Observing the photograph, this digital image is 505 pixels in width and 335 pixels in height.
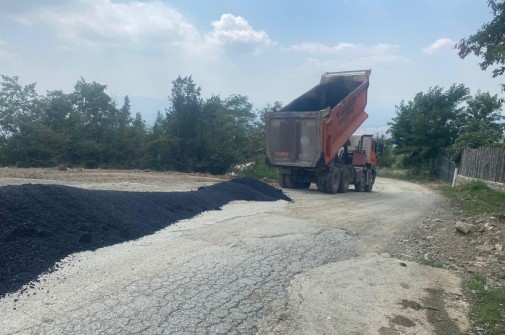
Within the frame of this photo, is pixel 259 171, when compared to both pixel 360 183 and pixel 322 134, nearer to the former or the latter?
pixel 360 183

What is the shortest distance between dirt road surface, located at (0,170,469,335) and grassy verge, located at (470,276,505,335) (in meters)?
0.19

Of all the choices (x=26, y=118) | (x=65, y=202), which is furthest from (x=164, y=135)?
(x=65, y=202)

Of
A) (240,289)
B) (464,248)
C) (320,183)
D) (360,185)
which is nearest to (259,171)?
(360,185)

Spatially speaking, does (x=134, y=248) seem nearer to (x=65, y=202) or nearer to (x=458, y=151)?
(x=65, y=202)

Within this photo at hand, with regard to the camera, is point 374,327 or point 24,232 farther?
point 24,232

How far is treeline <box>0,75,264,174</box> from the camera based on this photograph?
24438 mm

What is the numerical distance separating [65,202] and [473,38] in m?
17.2

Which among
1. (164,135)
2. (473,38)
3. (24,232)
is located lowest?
(24,232)

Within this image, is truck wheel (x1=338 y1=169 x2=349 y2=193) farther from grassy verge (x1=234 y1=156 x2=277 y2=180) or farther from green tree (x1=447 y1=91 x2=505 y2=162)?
green tree (x1=447 y1=91 x2=505 y2=162)

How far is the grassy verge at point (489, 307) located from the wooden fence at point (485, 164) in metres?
15.7

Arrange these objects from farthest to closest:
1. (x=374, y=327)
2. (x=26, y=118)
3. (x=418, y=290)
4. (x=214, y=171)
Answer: (x=26, y=118)
(x=214, y=171)
(x=418, y=290)
(x=374, y=327)

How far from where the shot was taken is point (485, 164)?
22.2m

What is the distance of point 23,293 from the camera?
4.71m

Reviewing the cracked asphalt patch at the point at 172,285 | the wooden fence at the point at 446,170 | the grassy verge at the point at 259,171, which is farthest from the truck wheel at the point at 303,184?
the wooden fence at the point at 446,170
